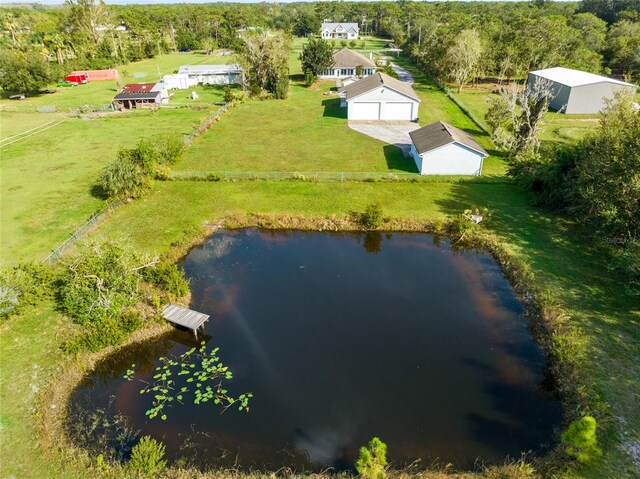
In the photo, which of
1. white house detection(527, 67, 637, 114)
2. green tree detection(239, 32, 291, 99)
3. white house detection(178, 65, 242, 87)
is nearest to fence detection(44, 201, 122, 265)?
green tree detection(239, 32, 291, 99)

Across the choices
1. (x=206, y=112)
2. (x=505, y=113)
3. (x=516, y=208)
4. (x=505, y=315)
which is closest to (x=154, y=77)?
(x=206, y=112)

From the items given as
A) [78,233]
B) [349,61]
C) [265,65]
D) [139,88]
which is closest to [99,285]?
[78,233]

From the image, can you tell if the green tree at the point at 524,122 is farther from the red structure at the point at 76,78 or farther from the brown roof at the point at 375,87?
the red structure at the point at 76,78

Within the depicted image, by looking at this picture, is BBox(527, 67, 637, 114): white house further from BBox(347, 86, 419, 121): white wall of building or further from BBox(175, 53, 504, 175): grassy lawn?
BBox(347, 86, 419, 121): white wall of building

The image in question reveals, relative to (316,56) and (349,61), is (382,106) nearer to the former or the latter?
(316,56)

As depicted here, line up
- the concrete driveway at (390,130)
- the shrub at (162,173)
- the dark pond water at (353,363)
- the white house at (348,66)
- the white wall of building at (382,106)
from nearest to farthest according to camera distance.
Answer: the dark pond water at (353,363), the shrub at (162,173), the concrete driveway at (390,130), the white wall of building at (382,106), the white house at (348,66)

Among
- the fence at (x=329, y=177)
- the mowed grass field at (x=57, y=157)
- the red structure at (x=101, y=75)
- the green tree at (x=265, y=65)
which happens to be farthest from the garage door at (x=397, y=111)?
the red structure at (x=101, y=75)
